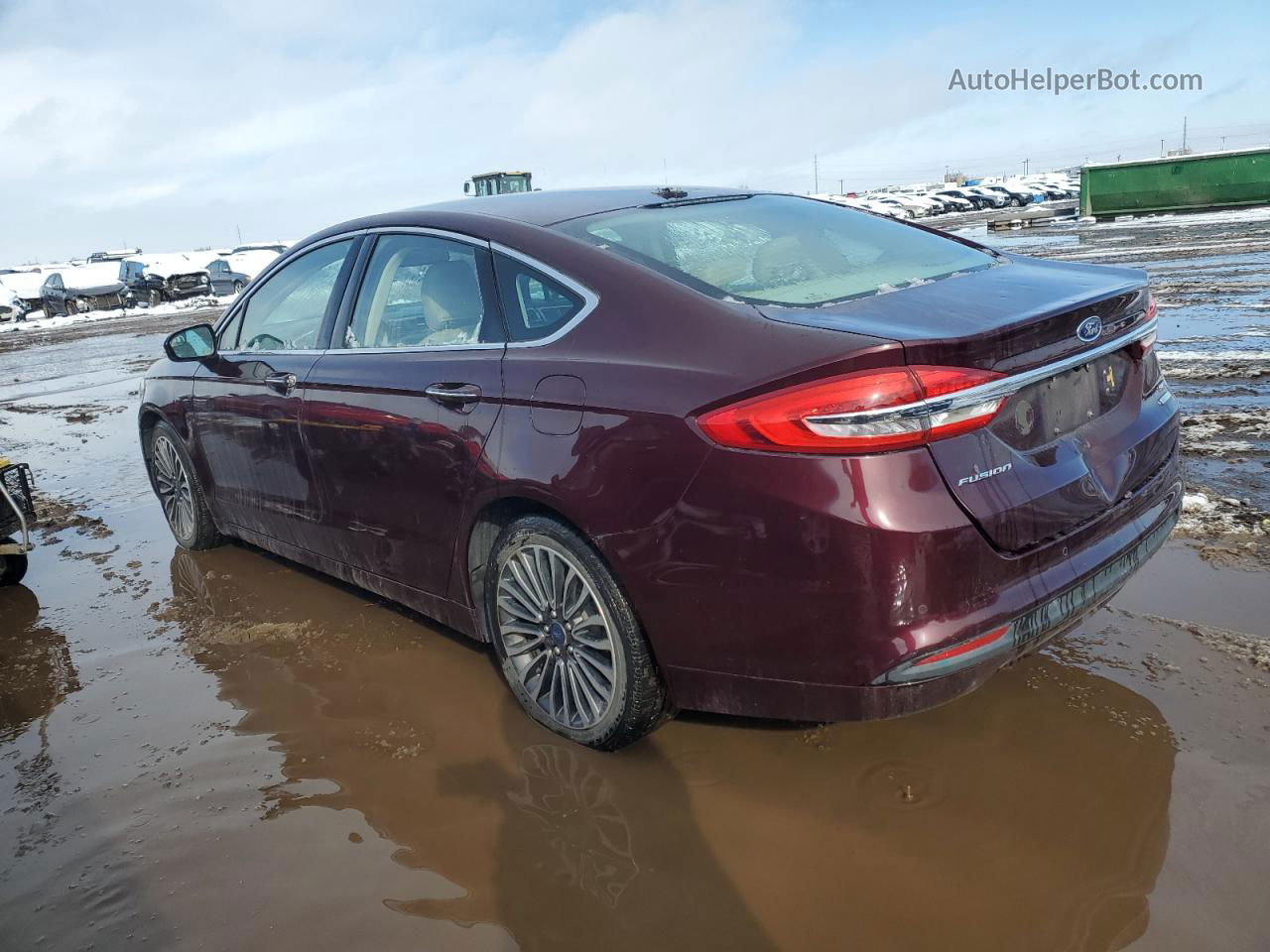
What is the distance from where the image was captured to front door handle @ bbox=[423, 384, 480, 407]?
2.99 metres

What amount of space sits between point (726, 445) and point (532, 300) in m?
0.95

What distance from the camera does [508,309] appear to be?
3.03m

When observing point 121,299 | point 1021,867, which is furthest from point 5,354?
point 1021,867

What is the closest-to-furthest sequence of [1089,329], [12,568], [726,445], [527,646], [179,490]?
[726,445] → [1089,329] → [527,646] → [12,568] → [179,490]

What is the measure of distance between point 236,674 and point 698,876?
222cm

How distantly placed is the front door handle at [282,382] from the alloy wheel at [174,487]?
1.35 meters

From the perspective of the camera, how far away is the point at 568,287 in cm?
283

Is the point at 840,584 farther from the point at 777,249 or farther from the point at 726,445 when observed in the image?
the point at 777,249

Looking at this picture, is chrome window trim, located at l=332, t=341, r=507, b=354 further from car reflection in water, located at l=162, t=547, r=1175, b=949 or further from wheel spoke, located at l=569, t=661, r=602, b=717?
car reflection in water, located at l=162, t=547, r=1175, b=949

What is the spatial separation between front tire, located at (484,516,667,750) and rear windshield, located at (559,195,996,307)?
0.86m

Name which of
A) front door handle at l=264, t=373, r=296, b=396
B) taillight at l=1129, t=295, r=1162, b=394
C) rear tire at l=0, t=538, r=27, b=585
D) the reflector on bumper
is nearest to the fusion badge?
the reflector on bumper

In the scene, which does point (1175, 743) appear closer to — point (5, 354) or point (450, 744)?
point (450, 744)

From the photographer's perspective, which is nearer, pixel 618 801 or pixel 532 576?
pixel 618 801

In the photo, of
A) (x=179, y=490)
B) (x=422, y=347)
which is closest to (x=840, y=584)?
(x=422, y=347)
